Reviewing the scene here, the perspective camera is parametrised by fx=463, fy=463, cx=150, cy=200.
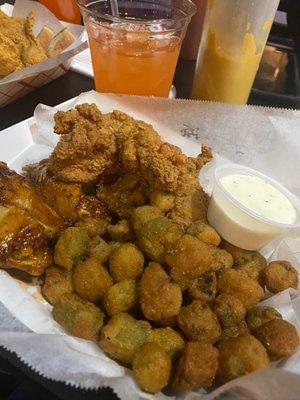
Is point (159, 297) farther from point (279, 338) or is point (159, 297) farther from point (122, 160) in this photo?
point (122, 160)

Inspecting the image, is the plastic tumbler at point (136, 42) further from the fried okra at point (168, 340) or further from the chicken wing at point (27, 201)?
the fried okra at point (168, 340)

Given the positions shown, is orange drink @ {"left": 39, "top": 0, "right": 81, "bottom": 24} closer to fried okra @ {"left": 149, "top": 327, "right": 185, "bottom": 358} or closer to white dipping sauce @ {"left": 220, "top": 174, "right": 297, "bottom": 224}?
white dipping sauce @ {"left": 220, "top": 174, "right": 297, "bottom": 224}

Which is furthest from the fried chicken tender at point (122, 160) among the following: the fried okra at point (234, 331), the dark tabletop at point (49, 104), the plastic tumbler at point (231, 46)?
the plastic tumbler at point (231, 46)

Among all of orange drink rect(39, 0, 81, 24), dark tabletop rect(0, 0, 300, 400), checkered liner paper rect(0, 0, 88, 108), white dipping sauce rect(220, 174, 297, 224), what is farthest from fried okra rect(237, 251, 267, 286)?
orange drink rect(39, 0, 81, 24)

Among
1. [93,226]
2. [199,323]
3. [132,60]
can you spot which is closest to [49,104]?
[132,60]

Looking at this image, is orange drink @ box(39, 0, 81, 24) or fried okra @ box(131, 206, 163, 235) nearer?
fried okra @ box(131, 206, 163, 235)

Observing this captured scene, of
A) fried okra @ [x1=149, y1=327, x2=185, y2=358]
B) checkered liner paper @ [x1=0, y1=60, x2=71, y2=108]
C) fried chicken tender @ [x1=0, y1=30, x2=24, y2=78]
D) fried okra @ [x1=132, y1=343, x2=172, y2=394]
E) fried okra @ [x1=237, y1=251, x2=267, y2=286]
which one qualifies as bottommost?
checkered liner paper @ [x1=0, y1=60, x2=71, y2=108]
